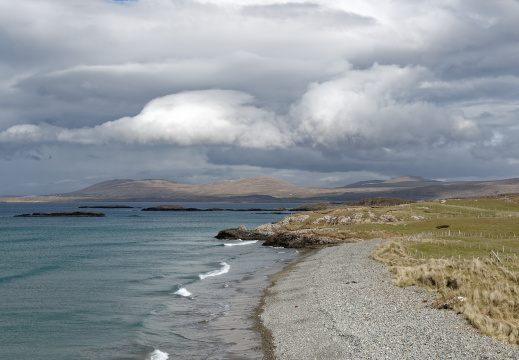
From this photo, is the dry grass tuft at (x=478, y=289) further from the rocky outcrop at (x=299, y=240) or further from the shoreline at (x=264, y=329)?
the rocky outcrop at (x=299, y=240)

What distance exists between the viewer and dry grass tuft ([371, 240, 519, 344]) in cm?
2050

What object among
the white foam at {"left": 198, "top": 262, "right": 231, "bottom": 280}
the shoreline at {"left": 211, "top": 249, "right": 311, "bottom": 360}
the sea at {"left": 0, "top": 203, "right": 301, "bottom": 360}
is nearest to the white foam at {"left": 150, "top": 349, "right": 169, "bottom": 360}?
the sea at {"left": 0, "top": 203, "right": 301, "bottom": 360}

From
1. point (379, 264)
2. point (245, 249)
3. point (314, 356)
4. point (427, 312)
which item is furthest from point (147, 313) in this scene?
point (245, 249)

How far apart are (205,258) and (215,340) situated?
4229 centimetres

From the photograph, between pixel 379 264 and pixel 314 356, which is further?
pixel 379 264

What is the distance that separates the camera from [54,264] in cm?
5928

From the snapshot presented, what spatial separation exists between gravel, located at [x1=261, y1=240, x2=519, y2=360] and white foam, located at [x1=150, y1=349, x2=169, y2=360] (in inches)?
235

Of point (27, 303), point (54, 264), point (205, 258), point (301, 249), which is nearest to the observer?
point (27, 303)

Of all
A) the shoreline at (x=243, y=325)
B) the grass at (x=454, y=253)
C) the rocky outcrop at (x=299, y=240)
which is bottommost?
the rocky outcrop at (x=299, y=240)

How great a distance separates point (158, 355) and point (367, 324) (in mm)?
11624

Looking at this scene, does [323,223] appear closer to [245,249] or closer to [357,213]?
[357,213]

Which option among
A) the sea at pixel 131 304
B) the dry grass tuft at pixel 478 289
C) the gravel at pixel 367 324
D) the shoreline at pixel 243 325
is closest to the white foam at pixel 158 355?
the sea at pixel 131 304

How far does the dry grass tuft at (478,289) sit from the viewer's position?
20500 mm

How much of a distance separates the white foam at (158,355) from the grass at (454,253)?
628 inches
